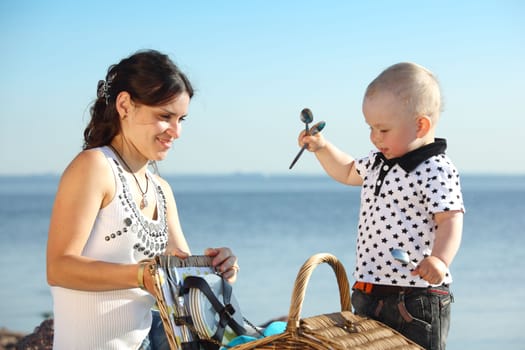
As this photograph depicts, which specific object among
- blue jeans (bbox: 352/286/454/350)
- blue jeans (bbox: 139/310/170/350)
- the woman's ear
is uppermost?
the woman's ear

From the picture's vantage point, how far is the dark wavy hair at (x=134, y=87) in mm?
3270

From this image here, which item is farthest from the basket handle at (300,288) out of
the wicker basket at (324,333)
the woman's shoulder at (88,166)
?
the woman's shoulder at (88,166)

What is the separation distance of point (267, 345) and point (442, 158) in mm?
1114

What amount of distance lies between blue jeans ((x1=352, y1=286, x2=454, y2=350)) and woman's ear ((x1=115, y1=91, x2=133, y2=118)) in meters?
1.22

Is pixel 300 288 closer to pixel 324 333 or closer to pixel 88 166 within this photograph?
pixel 324 333

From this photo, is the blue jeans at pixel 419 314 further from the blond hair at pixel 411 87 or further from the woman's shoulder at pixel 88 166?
the woman's shoulder at pixel 88 166

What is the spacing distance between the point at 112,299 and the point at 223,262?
44 centimetres

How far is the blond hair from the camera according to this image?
317 centimetres

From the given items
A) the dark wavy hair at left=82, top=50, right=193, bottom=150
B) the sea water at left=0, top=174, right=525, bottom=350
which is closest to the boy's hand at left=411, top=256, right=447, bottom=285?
the dark wavy hair at left=82, top=50, right=193, bottom=150

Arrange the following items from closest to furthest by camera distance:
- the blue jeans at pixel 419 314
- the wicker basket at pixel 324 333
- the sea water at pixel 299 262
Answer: the wicker basket at pixel 324 333 → the blue jeans at pixel 419 314 → the sea water at pixel 299 262

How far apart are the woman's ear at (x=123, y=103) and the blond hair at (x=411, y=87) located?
92cm

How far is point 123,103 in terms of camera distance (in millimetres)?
3314

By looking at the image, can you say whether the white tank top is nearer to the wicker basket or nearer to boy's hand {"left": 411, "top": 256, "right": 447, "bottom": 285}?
the wicker basket

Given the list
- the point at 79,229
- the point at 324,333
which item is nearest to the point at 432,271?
the point at 324,333
